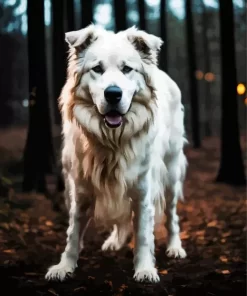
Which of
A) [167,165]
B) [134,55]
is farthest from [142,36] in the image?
[167,165]

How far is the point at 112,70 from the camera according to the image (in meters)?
1.95

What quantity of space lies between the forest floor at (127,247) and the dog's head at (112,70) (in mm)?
422

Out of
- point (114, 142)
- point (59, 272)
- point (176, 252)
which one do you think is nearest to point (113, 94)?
point (114, 142)

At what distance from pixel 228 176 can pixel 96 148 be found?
847 millimetres

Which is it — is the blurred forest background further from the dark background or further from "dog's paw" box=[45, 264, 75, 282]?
"dog's paw" box=[45, 264, 75, 282]

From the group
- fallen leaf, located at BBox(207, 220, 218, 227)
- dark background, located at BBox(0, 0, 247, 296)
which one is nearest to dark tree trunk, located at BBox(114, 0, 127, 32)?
dark background, located at BBox(0, 0, 247, 296)

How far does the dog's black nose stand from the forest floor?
52 cm

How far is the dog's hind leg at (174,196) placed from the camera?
94.3 inches

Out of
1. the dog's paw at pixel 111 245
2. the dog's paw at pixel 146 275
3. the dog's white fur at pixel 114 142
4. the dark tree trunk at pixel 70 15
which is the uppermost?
the dark tree trunk at pixel 70 15

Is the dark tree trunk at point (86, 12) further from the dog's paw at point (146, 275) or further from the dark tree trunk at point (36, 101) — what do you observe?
the dog's paw at point (146, 275)

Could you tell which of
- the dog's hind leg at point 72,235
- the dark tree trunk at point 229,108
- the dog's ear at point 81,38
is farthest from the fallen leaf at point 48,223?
the dark tree trunk at point 229,108

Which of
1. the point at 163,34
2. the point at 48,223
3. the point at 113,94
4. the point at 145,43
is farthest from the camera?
the point at 163,34

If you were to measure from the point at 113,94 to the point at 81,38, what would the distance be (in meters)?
0.28

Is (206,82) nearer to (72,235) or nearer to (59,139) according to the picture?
(59,139)
